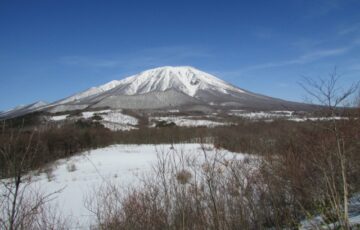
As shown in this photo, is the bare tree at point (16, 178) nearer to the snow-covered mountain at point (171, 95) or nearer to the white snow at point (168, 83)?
the snow-covered mountain at point (171, 95)

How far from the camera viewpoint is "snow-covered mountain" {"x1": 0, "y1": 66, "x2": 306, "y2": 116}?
10731 cm

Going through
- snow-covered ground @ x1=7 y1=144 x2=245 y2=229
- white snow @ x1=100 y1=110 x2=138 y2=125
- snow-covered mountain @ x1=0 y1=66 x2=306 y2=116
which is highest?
snow-covered mountain @ x1=0 y1=66 x2=306 y2=116

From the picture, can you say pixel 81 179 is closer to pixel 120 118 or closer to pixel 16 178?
pixel 16 178

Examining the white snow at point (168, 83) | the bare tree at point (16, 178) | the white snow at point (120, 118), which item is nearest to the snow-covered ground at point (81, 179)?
the bare tree at point (16, 178)

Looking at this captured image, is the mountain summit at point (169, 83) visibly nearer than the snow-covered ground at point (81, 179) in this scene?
No

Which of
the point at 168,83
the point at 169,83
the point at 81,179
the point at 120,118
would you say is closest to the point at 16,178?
the point at 81,179

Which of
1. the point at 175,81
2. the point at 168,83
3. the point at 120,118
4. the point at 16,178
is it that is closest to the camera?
the point at 16,178

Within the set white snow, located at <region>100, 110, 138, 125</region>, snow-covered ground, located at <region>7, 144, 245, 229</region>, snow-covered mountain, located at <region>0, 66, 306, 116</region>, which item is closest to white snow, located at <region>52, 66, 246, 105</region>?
snow-covered mountain, located at <region>0, 66, 306, 116</region>

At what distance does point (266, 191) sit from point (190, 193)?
113cm

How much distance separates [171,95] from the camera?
124688 millimetres

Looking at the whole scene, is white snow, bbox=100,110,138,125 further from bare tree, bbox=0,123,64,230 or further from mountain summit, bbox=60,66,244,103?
mountain summit, bbox=60,66,244,103

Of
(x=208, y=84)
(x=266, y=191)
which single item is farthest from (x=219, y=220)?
(x=208, y=84)

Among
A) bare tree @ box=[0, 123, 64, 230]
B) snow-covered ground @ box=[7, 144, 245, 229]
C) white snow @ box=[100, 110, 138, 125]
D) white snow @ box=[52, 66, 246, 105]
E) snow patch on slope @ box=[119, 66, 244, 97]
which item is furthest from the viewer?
snow patch on slope @ box=[119, 66, 244, 97]

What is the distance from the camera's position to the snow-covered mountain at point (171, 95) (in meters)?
107
